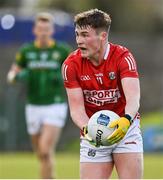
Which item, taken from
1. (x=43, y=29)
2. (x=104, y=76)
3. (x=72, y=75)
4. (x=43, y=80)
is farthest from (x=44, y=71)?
(x=104, y=76)

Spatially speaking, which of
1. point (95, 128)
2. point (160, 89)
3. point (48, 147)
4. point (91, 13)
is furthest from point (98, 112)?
point (160, 89)

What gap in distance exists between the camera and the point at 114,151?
846cm

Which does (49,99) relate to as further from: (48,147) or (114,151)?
(114,151)

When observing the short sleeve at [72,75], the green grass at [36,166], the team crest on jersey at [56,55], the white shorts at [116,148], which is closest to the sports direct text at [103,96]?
the short sleeve at [72,75]

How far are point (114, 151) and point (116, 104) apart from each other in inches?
18.0

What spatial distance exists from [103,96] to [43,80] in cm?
532

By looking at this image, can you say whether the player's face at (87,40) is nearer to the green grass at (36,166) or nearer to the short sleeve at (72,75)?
the short sleeve at (72,75)

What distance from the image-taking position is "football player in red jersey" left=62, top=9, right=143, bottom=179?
8.24 m

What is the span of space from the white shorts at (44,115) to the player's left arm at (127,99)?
516 centimetres

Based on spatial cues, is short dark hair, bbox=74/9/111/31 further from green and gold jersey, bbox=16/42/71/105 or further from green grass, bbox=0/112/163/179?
green grass, bbox=0/112/163/179

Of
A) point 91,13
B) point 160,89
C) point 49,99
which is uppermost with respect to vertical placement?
point 91,13

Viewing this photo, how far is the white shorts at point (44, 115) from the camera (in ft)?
44.1

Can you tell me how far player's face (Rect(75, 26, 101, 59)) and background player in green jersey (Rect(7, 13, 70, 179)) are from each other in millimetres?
5138

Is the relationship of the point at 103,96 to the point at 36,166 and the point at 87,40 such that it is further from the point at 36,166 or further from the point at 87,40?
the point at 36,166
